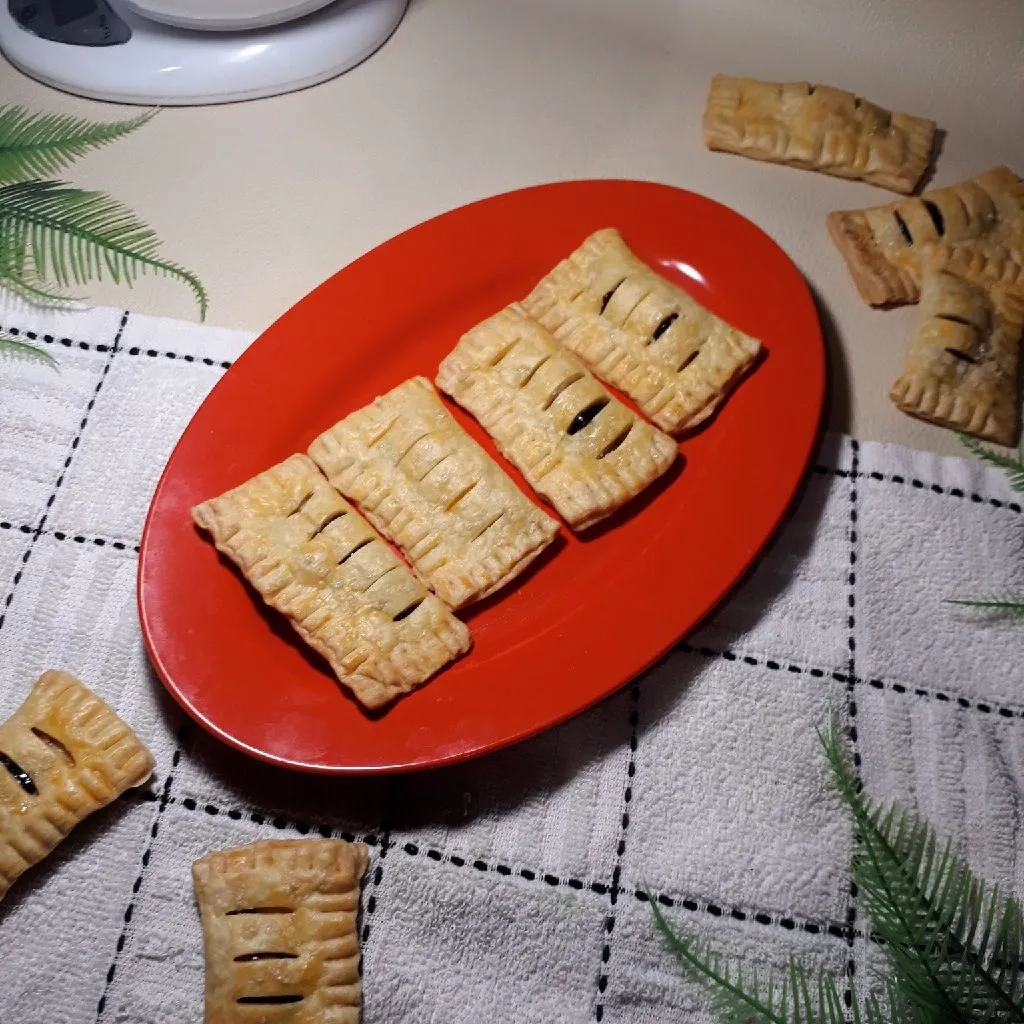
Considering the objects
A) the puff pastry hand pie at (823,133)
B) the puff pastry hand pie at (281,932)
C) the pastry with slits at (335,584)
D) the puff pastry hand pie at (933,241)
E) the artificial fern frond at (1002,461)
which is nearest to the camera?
the puff pastry hand pie at (281,932)

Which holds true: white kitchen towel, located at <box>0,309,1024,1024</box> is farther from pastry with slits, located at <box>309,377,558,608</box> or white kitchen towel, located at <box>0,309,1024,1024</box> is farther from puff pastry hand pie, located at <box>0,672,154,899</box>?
pastry with slits, located at <box>309,377,558,608</box>

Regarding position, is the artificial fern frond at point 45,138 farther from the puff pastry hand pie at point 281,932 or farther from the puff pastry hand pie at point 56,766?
the puff pastry hand pie at point 281,932

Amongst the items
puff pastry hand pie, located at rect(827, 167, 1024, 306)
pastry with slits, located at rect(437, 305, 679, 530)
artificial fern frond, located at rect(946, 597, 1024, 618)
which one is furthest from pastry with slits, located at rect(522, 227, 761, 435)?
artificial fern frond, located at rect(946, 597, 1024, 618)

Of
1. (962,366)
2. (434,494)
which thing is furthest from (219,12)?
(962,366)

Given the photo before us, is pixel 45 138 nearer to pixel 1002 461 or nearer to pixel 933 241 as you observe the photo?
pixel 933 241

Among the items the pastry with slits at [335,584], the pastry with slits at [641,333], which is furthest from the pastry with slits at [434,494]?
the pastry with slits at [641,333]

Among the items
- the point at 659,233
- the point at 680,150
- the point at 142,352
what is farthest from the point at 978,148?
the point at 142,352

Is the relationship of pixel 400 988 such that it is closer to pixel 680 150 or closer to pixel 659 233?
pixel 659 233

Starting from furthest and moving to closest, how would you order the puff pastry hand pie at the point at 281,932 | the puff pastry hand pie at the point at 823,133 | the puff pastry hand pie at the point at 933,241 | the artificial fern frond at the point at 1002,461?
the puff pastry hand pie at the point at 823,133, the puff pastry hand pie at the point at 933,241, the artificial fern frond at the point at 1002,461, the puff pastry hand pie at the point at 281,932
